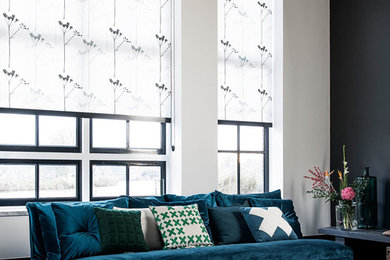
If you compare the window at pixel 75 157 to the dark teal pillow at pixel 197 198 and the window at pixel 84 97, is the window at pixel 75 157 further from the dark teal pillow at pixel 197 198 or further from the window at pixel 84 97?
the dark teal pillow at pixel 197 198

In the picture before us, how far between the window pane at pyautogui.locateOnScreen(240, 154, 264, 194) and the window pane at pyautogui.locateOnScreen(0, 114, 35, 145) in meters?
2.34

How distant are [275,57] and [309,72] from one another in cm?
47

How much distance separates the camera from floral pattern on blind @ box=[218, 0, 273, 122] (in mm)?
5750

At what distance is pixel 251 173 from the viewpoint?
235 inches

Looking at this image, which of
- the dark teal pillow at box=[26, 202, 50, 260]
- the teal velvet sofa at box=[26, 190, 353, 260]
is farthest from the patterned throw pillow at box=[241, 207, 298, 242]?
the dark teal pillow at box=[26, 202, 50, 260]

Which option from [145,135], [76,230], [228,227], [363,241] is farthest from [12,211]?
[363,241]

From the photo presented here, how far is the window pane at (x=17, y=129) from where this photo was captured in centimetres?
457

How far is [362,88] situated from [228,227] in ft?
8.16

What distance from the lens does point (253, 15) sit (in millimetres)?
6023

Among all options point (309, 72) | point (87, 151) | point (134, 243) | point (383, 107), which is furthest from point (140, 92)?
point (383, 107)

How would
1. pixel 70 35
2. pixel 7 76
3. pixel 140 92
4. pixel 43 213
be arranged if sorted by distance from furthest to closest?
1. pixel 140 92
2. pixel 70 35
3. pixel 7 76
4. pixel 43 213

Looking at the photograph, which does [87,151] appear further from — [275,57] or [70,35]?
[275,57]

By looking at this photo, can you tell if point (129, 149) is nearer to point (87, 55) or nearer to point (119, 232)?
point (87, 55)

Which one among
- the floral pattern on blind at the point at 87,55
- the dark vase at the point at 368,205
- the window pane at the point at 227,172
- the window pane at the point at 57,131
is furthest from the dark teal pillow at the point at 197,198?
the dark vase at the point at 368,205
